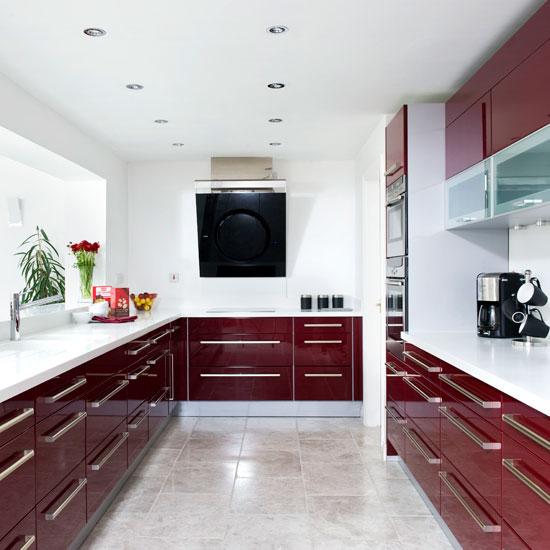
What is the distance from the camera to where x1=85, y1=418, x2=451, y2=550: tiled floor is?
261 centimetres

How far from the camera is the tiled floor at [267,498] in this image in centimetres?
261

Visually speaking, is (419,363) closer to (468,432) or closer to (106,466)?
(468,432)

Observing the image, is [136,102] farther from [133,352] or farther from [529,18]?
[529,18]

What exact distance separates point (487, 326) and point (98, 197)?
3.17 m

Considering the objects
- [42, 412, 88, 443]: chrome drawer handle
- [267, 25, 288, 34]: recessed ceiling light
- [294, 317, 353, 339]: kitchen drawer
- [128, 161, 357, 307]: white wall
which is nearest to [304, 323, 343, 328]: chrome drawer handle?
[294, 317, 353, 339]: kitchen drawer

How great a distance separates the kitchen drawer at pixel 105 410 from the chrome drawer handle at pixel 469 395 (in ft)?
5.06

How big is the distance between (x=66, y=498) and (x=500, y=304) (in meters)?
2.11

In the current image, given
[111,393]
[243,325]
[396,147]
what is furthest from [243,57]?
[243,325]

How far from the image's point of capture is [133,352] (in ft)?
10.9

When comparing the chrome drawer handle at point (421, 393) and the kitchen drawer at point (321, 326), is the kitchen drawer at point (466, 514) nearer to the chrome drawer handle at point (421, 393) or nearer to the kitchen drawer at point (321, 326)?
the chrome drawer handle at point (421, 393)

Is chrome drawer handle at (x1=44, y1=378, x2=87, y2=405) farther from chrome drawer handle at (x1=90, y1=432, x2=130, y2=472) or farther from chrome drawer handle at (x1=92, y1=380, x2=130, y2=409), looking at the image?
chrome drawer handle at (x1=90, y1=432, x2=130, y2=472)

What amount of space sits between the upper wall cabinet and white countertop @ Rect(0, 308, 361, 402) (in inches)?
70.7

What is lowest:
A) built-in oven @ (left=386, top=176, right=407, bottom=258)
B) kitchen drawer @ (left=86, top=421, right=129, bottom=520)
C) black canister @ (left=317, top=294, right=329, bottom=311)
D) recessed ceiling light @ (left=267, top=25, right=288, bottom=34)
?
kitchen drawer @ (left=86, top=421, right=129, bottom=520)

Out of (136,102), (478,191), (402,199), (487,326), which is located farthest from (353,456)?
(136,102)
